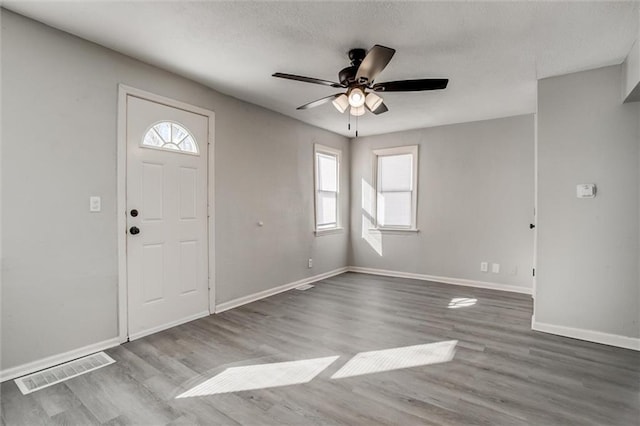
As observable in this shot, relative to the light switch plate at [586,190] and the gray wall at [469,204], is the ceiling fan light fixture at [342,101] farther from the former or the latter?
the gray wall at [469,204]

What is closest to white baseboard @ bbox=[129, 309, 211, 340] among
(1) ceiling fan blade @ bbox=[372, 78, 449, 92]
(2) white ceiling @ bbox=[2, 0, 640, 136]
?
(2) white ceiling @ bbox=[2, 0, 640, 136]

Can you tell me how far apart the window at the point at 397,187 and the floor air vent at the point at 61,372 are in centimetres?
463

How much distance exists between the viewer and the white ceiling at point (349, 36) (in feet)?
7.25

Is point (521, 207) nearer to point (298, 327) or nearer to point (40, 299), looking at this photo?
point (298, 327)

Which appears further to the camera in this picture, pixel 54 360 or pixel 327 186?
pixel 327 186

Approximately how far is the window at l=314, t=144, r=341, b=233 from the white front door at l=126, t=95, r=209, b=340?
2.31 meters

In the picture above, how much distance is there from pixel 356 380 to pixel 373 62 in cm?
237

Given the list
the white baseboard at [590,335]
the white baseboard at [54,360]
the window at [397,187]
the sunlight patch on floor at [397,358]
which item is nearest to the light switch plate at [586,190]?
the white baseboard at [590,335]

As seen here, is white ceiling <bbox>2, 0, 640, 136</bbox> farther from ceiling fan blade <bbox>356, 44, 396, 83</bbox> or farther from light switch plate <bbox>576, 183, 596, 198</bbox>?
light switch plate <bbox>576, 183, 596, 198</bbox>

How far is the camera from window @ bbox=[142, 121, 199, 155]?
10.3ft

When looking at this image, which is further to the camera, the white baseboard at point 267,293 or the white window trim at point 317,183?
the white window trim at point 317,183

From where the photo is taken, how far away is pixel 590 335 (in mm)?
3059

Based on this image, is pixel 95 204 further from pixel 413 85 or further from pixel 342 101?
pixel 413 85

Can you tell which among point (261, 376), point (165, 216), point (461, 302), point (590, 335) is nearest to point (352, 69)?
point (165, 216)
